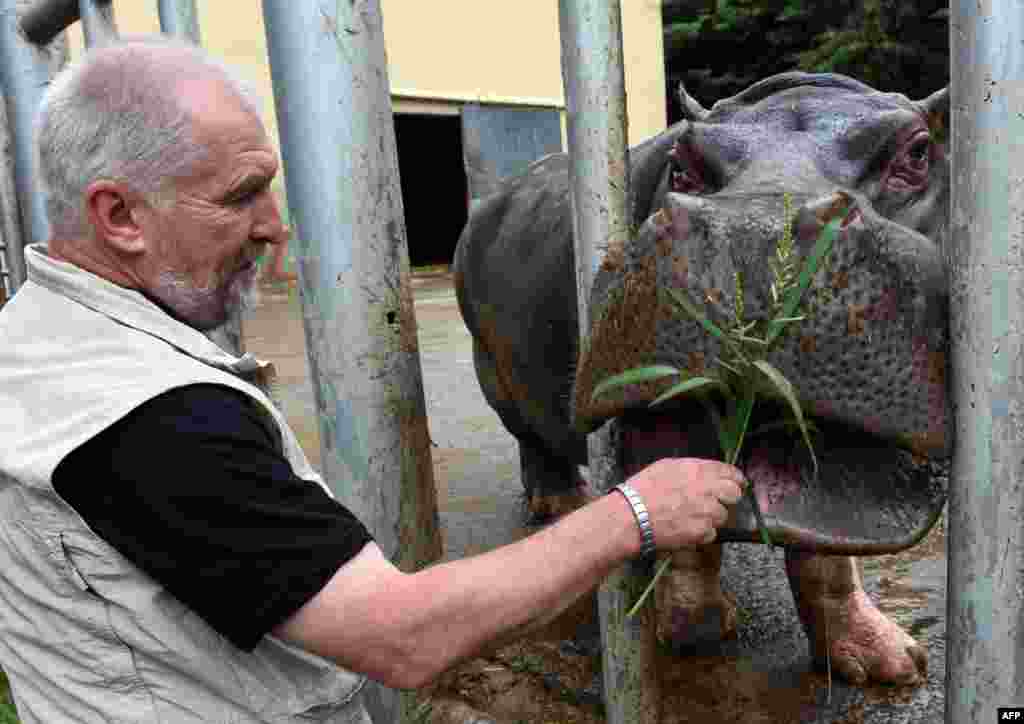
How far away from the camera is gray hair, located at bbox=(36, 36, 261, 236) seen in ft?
3.72

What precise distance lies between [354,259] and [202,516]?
52cm

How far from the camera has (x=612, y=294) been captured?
1370mm

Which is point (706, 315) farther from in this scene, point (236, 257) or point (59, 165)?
point (59, 165)

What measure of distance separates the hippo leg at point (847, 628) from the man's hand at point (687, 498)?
89 cm

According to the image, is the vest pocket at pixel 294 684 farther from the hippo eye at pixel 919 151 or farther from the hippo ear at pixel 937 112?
Answer: the hippo ear at pixel 937 112

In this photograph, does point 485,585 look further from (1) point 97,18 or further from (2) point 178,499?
(1) point 97,18

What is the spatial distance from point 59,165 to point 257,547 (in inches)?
19.1

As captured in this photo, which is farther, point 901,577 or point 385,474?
point 901,577

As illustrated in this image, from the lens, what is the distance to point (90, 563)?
3.53ft

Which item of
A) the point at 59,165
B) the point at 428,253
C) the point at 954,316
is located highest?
the point at 59,165

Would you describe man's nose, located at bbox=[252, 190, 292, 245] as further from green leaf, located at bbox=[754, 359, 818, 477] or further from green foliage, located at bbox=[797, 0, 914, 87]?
green foliage, located at bbox=[797, 0, 914, 87]

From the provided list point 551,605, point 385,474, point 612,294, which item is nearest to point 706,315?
point 612,294

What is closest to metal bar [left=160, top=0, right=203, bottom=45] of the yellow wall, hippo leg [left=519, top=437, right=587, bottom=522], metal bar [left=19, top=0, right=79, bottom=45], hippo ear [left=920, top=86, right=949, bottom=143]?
metal bar [left=19, top=0, right=79, bottom=45]

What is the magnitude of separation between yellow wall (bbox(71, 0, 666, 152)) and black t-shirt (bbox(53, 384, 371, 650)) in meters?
9.59
